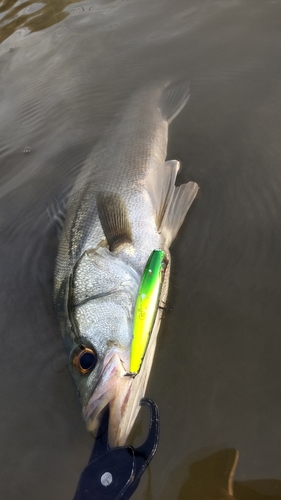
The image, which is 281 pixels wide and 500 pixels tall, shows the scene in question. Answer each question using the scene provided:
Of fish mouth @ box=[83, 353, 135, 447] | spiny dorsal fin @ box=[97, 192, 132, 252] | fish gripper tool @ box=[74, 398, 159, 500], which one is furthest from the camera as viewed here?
spiny dorsal fin @ box=[97, 192, 132, 252]

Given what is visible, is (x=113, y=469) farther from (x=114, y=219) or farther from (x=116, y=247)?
(x=114, y=219)

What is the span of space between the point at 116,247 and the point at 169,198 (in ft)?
2.46

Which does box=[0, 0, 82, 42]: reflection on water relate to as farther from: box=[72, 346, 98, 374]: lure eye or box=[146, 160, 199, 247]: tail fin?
box=[72, 346, 98, 374]: lure eye

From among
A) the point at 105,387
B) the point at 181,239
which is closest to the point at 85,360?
the point at 105,387

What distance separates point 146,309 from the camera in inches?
91.9

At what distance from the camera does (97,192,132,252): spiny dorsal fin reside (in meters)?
2.92

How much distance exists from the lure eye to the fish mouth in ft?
0.43

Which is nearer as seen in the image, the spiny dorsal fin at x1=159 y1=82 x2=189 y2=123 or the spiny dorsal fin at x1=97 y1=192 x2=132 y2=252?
the spiny dorsal fin at x1=97 y1=192 x2=132 y2=252

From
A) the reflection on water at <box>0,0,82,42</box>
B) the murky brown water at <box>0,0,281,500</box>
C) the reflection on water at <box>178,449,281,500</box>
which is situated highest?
the reflection on water at <box>0,0,82,42</box>

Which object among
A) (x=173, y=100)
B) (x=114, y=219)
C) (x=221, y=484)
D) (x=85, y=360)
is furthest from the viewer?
(x=173, y=100)

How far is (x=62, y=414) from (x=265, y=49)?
4.35 meters

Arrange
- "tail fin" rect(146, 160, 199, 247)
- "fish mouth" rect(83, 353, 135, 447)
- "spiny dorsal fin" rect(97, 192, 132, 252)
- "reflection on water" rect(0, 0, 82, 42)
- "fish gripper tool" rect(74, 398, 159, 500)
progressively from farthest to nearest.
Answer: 1. "reflection on water" rect(0, 0, 82, 42)
2. "tail fin" rect(146, 160, 199, 247)
3. "spiny dorsal fin" rect(97, 192, 132, 252)
4. "fish mouth" rect(83, 353, 135, 447)
5. "fish gripper tool" rect(74, 398, 159, 500)

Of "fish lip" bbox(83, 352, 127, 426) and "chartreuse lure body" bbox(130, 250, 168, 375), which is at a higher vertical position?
"chartreuse lure body" bbox(130, 250, 168, 375)

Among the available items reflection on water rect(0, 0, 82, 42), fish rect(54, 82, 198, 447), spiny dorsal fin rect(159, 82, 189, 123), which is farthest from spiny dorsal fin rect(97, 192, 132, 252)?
reflection on water rect(0, 0, 82, 42)
